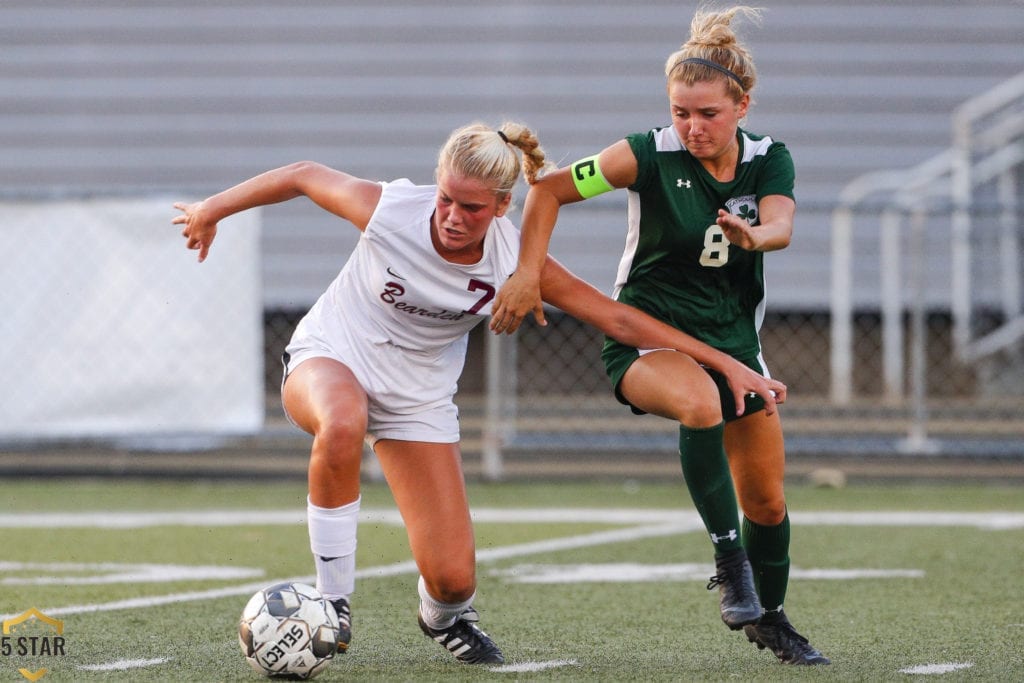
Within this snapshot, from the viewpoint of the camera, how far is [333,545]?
4.16m

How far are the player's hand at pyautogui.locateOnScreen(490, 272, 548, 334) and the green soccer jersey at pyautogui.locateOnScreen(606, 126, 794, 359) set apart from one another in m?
0.40

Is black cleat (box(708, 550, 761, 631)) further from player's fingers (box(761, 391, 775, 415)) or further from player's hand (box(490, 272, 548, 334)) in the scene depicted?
player's hand (box(490, 272, 548, 334))

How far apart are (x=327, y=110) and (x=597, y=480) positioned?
5.16m

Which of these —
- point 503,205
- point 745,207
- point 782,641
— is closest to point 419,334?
point 503,205

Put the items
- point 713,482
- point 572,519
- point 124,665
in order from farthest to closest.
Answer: point 572,519 < point 713,482 < point 124,665

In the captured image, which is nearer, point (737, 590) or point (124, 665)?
A: point (124, 665)

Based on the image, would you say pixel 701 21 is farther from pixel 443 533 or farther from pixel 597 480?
pixel 597 480

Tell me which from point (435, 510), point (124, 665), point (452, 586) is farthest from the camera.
A: point (435, 510)

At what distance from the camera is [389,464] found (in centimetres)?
461

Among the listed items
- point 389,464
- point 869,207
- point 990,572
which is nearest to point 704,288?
point 389,464

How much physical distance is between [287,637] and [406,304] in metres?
1.06

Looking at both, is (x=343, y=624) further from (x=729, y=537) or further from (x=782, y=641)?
(x=782, y=641)

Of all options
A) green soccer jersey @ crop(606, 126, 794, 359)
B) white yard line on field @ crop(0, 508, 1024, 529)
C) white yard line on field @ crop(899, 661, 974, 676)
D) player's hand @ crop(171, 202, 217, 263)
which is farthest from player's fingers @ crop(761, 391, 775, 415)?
white yard line on field @ crop(0, 508, 1024, 529)

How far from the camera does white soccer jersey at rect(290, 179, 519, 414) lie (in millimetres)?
4422
